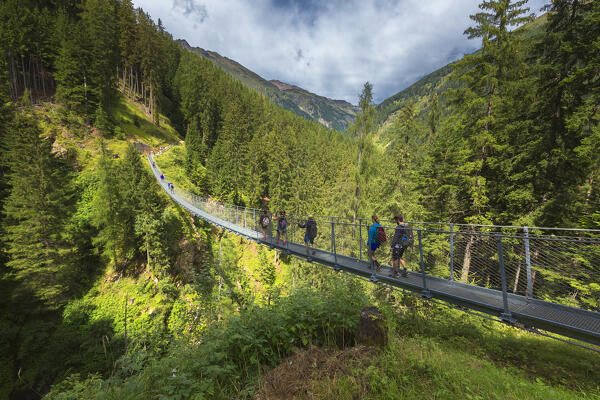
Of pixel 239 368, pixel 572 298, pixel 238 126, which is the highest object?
pixel 238 126

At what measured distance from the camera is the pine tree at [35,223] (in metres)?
14.1

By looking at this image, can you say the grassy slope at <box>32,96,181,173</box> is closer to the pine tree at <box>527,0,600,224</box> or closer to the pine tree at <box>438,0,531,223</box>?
the pine tree at <box>438,0,531,223</box>

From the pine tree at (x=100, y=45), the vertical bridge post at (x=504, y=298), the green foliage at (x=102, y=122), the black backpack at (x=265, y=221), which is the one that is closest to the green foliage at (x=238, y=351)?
the vertical bridge post at (x=504, y=298)

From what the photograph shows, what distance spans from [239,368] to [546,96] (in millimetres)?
13681

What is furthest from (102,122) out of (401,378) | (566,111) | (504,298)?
(566,111)

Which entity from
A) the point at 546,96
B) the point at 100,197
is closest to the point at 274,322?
the point at 546,96

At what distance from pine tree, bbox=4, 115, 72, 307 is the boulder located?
69.7 ft

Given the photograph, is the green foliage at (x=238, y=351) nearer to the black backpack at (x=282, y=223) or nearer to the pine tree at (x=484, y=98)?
the black backpack at (x=282, y=223)

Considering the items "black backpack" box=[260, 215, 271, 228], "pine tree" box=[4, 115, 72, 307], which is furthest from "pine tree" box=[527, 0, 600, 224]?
"pine tree" box=[4, 115, 72, 307]

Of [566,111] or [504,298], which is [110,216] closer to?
[504,298]

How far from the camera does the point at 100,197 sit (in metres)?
17.0

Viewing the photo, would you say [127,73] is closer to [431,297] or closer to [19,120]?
[19,120]

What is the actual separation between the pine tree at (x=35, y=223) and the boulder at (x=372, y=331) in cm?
2124

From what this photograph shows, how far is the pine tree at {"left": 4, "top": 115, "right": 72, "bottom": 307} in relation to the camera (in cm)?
1409
